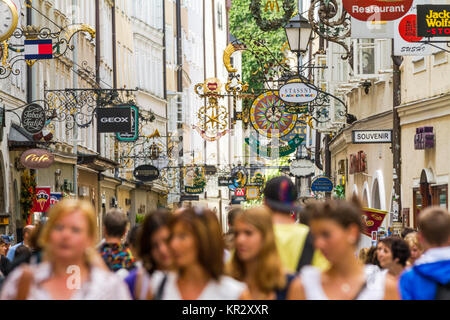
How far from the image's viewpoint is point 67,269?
18.1 ft

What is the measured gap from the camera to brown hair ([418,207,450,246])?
675cm

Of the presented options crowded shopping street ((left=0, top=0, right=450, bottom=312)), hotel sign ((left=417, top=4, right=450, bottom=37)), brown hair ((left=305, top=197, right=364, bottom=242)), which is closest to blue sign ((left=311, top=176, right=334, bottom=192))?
crowded shopping street ((left=0, top=0, right=450, bottom=312))

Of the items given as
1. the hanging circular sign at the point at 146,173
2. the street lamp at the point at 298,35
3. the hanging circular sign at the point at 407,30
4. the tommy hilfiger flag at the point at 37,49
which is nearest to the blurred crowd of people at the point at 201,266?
the hanging circular sign at the point at 407,30

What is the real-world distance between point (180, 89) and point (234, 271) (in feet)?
241

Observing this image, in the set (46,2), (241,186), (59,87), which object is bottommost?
(241,186)

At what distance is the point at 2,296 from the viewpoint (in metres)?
5.58

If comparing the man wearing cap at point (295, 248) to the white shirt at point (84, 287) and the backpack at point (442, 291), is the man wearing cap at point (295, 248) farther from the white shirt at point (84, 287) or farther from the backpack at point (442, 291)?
the white shirt at point (84, 287)

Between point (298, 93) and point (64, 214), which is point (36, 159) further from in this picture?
point (64, 214)

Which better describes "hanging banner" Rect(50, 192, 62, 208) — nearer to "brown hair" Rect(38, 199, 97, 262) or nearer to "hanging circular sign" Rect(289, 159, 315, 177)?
"hanging circular sign" Rect(289, 159, 315, 177)

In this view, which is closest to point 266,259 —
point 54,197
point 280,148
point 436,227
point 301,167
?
point 436,227

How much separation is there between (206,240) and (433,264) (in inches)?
66.6

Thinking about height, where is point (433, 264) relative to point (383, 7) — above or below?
below
